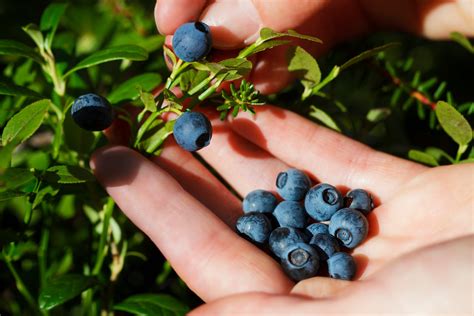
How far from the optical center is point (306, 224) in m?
2.11

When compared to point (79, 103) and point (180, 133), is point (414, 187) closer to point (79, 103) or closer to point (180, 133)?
point (180, 133)

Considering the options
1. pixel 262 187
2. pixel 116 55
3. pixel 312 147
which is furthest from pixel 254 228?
pixel 116 55

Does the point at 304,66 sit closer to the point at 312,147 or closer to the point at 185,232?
the point at 312,147

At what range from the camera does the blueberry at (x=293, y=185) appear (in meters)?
2.09

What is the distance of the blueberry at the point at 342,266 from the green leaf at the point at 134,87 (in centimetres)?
86

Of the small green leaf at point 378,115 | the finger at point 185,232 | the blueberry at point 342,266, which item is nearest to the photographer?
the finger at point 185,232

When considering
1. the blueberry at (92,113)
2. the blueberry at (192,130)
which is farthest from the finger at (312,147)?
the blueberry at (92,113)

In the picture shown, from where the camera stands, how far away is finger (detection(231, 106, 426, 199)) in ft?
7.27

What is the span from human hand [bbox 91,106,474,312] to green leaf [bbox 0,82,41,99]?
292mm

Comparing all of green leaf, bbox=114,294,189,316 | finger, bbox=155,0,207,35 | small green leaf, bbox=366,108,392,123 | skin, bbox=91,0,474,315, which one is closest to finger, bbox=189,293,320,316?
skin, bbox=91,0,474,315

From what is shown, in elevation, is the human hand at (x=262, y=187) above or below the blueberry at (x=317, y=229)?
above

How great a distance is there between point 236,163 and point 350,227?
55 centimetres

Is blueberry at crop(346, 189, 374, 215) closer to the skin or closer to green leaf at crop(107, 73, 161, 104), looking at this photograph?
the skin

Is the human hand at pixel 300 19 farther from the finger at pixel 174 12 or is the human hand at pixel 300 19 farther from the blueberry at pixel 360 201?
the blueberry at pixel 360 201
